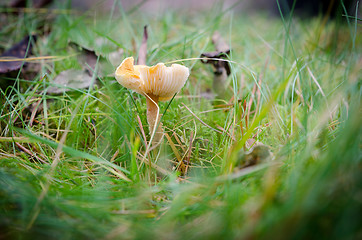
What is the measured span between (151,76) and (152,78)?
0.04 ft

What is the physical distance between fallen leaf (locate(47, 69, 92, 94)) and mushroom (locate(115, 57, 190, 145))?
657 millimetres

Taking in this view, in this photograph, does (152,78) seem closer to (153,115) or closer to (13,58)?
(153,115)

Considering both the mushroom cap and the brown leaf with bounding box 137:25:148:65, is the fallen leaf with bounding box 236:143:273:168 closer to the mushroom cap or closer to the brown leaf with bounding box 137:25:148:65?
the mushroom cap

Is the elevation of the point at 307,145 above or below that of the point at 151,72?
below

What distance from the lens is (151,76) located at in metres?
1.09

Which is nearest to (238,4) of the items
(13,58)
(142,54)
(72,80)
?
(142,54)

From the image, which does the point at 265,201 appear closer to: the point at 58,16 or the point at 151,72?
the point at 151,72

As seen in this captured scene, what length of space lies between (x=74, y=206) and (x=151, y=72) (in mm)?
644

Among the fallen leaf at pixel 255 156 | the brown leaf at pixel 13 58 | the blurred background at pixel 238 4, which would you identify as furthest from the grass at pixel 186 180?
the blurred background at pixel 238 4

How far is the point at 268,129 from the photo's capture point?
4.65ft

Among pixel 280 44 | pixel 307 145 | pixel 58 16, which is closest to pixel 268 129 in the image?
pixel 307 145

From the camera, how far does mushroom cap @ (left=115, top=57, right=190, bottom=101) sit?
1.06 meters

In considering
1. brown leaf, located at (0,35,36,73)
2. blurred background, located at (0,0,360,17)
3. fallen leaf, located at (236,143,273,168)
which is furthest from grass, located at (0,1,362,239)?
blurred background, located at (0,0,360,17)

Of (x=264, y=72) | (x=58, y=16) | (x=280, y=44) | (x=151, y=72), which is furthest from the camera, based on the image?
(x=58, y=16)
